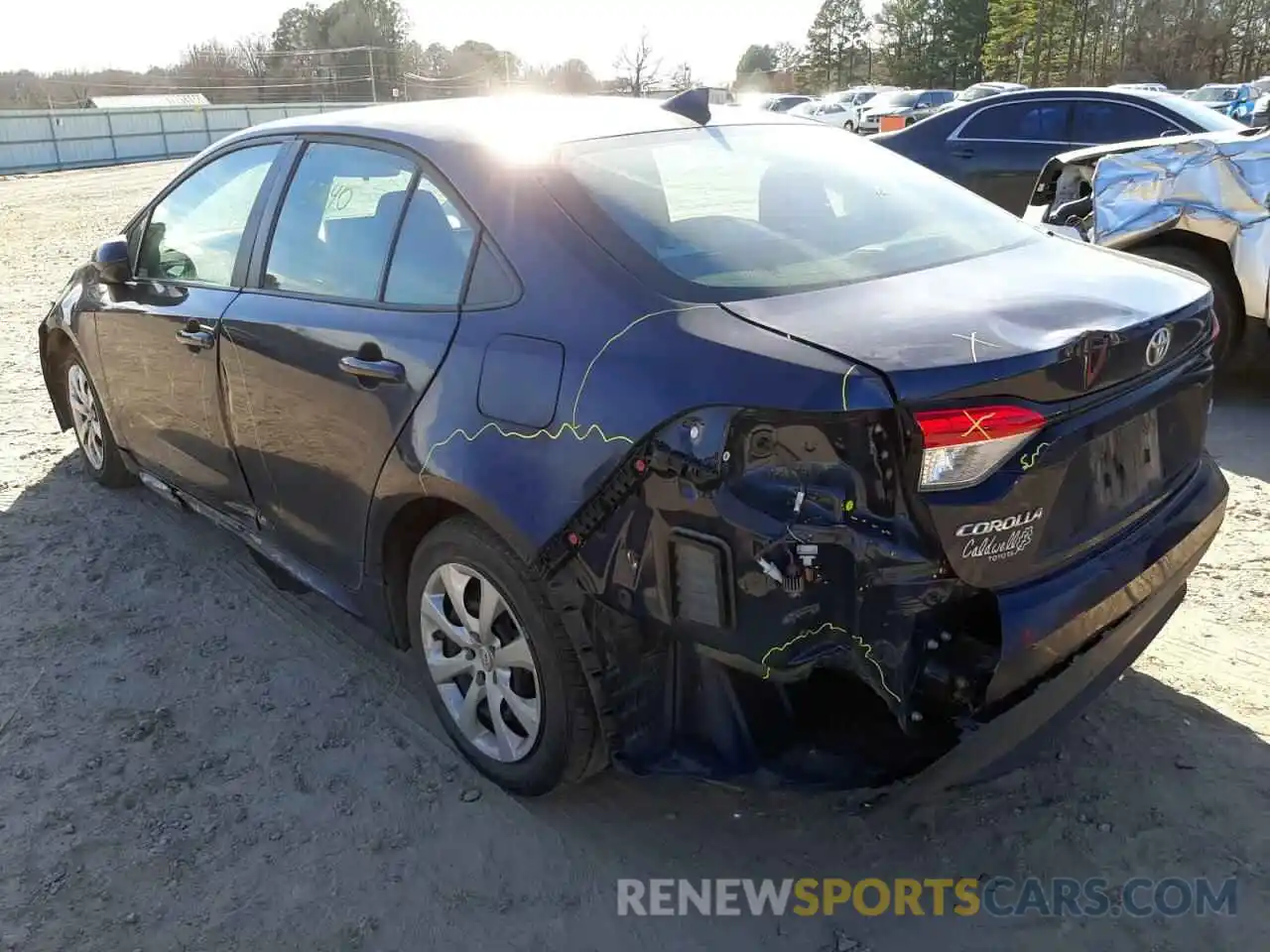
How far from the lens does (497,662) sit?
274 cm

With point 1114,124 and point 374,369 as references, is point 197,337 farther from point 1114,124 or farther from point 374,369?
point 1114,124

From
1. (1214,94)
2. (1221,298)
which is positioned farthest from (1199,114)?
(1214,94)

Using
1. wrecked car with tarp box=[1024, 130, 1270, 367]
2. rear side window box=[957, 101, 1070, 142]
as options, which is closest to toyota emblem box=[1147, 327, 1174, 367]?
wrecked car with tarp box=[1024, 130, 1270, 367]

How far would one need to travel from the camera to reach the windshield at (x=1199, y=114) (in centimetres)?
762

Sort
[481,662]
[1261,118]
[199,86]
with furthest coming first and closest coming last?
[199,86], [1261,118], [481,662]

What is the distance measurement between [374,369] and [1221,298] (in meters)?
4.73

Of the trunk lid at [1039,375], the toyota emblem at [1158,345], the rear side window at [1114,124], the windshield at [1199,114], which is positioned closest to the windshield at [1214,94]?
the rear side window at [1114,124]

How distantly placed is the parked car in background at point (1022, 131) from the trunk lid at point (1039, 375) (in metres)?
6.65

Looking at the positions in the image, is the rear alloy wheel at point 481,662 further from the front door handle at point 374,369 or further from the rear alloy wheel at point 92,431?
the rear alloy wheel at point 92,431

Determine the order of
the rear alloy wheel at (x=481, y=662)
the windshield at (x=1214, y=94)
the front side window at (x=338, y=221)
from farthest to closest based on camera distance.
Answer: the windshield at (x=1214, y=94)
the front side window at (x=338, y=221)
the rear alloy wheel at (x=481, y=662)

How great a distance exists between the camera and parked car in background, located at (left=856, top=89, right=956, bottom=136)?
27953mm

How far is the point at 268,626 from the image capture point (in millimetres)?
3824

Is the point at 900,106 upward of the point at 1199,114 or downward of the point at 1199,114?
upward

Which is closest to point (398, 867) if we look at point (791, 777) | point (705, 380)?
point (791, 777)
